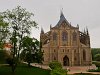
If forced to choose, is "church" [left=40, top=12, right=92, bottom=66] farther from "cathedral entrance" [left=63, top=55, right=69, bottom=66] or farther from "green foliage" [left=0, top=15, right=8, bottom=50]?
"green foliage" [left=0, top=15, right=8, bottom=50]

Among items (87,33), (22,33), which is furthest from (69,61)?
(22,33)

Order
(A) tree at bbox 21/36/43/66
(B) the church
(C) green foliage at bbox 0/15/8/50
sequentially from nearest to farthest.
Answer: (C) green foliage at bbox 0/15/8/50
(A) tree at bbox 21/36/43/66
(B) the church

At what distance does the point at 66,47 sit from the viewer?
9338 centimetres

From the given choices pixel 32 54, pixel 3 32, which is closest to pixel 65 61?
pixel 32 54

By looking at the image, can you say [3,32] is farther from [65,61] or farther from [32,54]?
[65,61]

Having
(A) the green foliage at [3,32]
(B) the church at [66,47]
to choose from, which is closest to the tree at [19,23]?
(A) the green foliage at [3,32]

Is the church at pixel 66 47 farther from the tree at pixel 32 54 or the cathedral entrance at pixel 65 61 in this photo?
the tree at pixel 32 54

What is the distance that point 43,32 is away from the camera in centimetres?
10362

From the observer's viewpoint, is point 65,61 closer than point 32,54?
No

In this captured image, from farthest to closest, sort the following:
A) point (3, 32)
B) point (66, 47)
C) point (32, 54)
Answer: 1. point (66, 47)
2. point (32, 54)
3. point (3, 32)

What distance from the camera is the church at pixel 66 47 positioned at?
92.8 m

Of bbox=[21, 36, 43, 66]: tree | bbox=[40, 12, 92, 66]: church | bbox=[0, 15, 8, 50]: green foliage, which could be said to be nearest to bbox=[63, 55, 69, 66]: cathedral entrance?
bbox=[40, 12, 92, 66]: church

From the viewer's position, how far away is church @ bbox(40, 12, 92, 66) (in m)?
92.8

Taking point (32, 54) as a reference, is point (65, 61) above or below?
below
